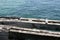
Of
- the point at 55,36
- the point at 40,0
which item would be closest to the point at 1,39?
the point at 55,36

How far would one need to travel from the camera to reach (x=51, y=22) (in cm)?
1102

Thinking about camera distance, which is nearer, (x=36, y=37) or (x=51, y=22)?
(x=36, y=37)

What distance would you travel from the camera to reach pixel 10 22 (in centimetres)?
1159

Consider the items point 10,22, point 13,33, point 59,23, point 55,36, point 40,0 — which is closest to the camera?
point 55,36

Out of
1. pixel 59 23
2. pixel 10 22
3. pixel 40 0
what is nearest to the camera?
pixel 59 23

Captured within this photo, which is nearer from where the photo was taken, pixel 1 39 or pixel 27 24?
pixel 1 39

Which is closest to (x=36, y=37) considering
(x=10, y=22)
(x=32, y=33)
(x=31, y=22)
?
(x=32, y=33)

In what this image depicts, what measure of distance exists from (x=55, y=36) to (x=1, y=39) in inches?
124

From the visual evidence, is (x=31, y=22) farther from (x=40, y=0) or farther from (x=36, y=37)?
(x=40, y=0)

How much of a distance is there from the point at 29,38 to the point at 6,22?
3.72 m

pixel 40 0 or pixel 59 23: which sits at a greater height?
pixel 59 23

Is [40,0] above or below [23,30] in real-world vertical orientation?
below

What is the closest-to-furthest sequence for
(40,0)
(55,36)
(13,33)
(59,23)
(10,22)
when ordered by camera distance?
(55,36) < (13,33) < (59,23) < (10,22) < (40,0)

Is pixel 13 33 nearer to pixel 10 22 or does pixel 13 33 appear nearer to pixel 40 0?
pixel 10 22
